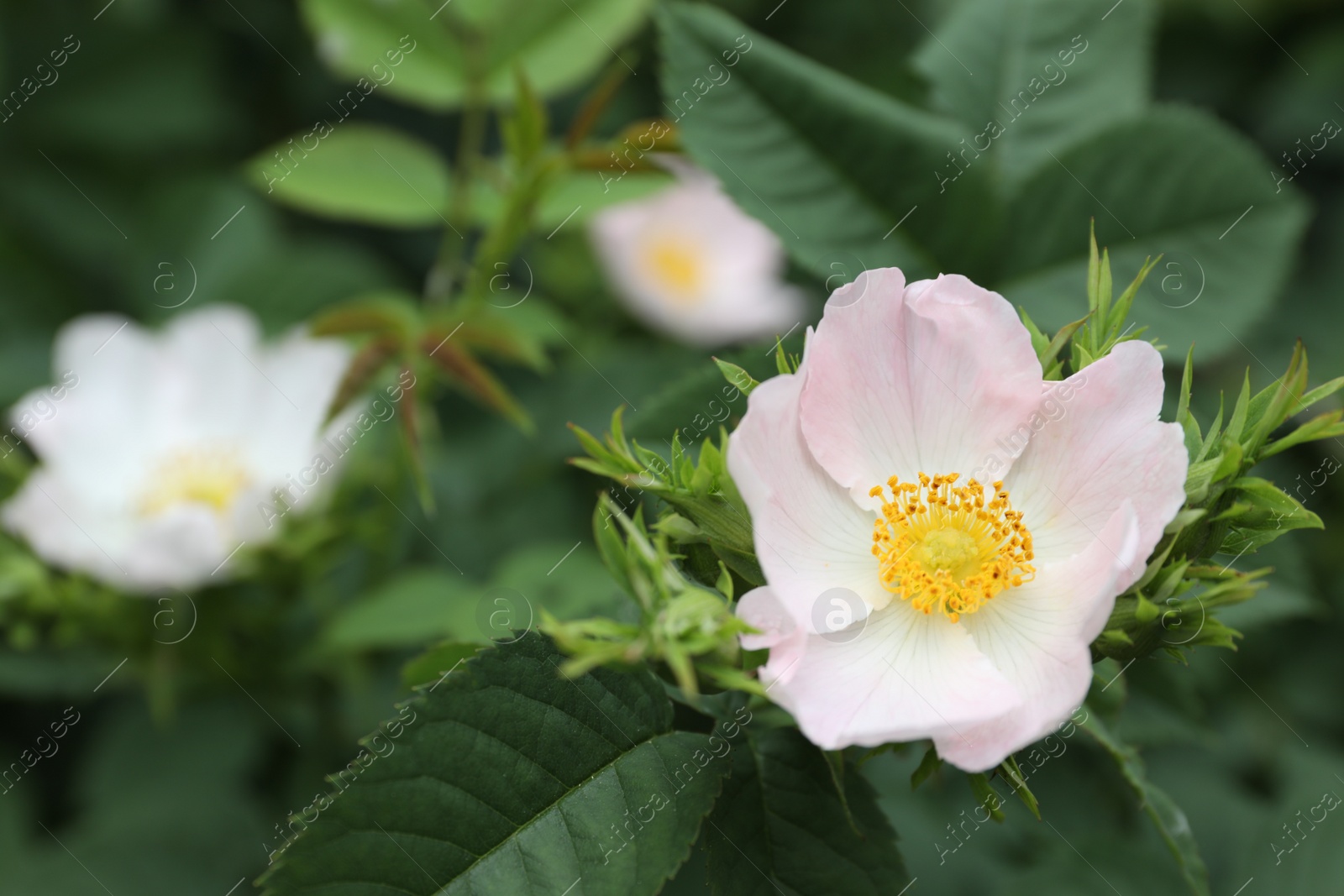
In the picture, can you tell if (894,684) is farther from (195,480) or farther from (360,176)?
(195,480)

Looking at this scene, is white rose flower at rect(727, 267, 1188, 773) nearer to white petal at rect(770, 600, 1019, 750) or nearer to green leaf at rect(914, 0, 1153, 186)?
white petal at rect(770, 600, 1019, 750)

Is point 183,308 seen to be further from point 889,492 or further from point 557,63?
point 889,492

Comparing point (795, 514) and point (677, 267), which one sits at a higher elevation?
point (795, 514)

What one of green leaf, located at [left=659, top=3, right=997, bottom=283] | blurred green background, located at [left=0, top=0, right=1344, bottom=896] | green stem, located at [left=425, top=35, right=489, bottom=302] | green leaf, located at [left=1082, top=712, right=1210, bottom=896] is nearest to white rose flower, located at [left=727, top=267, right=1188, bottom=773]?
green leaf, located at [left=1082, top=712, right=1210, bottom=896]

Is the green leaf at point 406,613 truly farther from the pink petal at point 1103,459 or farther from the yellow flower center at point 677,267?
the yellow flower center at point 677,267

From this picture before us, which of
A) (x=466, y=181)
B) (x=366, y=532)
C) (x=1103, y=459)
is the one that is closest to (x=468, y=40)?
(x=466, y=181)

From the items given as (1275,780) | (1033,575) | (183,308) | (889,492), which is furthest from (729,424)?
(1275,780)
